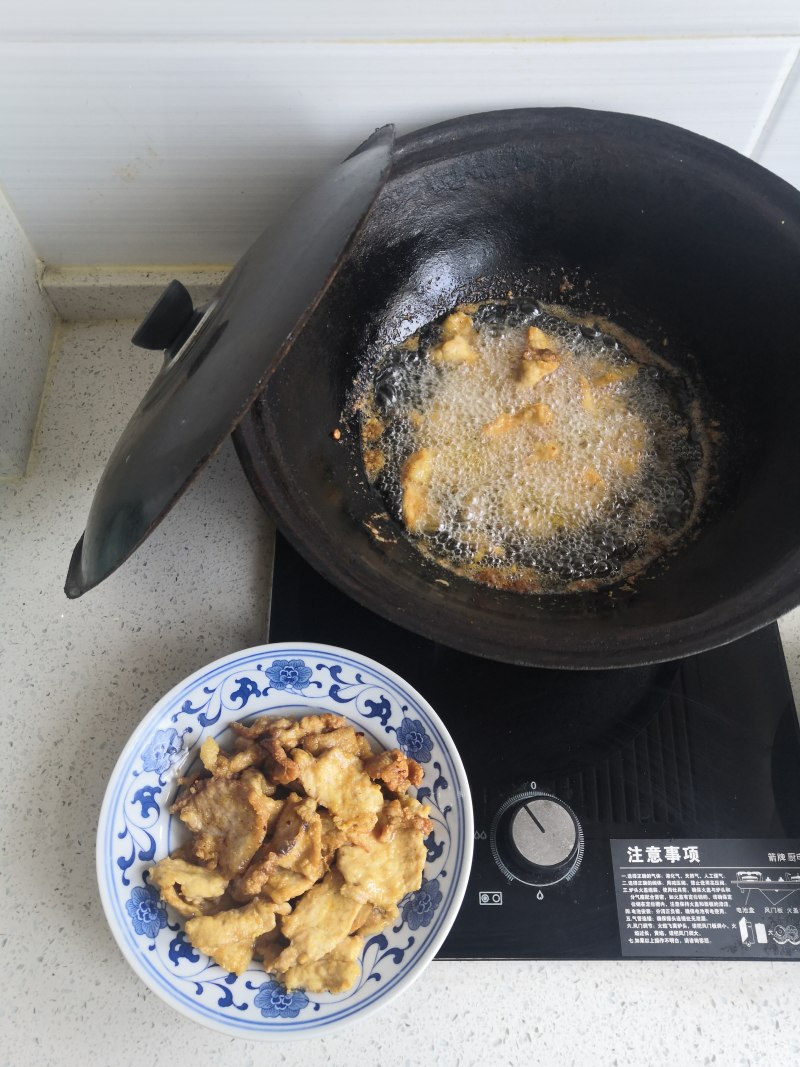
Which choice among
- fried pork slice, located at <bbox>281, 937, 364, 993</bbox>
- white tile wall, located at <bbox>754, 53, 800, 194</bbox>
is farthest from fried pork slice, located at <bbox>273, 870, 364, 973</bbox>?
white tile wall, located at <bbox>754, 53, 800, 194</bbox>

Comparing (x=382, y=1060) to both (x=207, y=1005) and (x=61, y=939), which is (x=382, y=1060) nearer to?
(x=207, y=1005)

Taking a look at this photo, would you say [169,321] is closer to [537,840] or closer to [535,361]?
[535,361]

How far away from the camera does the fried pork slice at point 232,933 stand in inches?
28.6

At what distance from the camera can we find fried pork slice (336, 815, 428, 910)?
754mm

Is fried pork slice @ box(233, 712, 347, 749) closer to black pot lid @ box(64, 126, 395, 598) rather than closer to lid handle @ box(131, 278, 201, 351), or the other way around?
black pot lid @ box(64, 126, 395, 598)

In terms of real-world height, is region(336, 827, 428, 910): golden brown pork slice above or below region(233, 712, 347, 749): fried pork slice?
below

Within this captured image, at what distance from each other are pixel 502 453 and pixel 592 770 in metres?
0.41

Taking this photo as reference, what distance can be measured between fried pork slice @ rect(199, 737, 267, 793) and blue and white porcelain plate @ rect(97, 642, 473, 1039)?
3 centimetres

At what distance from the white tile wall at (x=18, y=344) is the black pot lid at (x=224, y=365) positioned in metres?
0.35

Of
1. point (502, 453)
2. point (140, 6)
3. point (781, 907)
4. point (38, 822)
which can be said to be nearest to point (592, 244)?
point (502, 453)

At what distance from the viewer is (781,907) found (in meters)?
0.82

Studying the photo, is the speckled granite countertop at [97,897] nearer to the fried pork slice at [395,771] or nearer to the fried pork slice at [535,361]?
the fried pork slice at [395,771]

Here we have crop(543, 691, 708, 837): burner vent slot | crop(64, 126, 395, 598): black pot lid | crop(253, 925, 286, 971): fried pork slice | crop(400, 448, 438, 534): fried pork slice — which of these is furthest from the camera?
crop(400, 448, 438, 534): fried pork slice

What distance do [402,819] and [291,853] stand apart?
112 mm
